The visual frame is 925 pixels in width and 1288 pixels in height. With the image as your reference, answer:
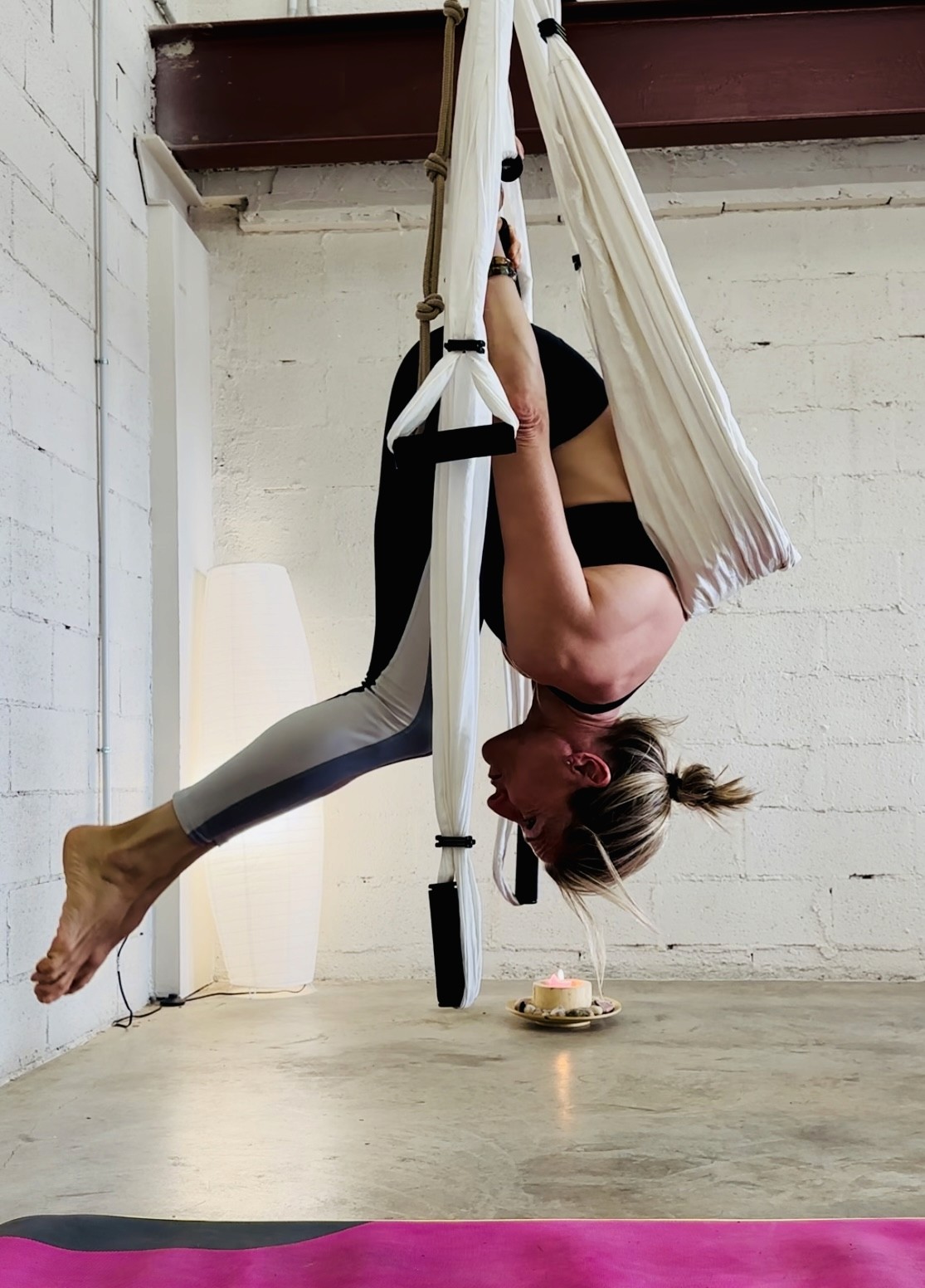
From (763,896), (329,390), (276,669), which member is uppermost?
(329,390)

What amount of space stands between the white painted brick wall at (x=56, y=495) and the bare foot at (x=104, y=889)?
71 centimetres

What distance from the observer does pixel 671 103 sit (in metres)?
3.39

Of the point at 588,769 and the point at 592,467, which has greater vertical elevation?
the point at 592,467

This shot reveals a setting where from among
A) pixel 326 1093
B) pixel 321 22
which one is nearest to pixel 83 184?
pixel 321 22

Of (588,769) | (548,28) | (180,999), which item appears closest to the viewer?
(548,28)

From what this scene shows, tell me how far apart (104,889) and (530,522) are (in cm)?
83

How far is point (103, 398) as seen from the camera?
3.01m

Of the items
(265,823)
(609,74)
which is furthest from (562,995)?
(609,74)

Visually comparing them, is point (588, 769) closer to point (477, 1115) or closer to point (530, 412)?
point (530, 412)

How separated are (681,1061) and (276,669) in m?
1.45

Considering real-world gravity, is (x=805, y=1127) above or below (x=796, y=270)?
below

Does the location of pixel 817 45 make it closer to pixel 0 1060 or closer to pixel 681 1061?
pixel 681 1061

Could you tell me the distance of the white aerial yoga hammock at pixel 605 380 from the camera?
1422mm

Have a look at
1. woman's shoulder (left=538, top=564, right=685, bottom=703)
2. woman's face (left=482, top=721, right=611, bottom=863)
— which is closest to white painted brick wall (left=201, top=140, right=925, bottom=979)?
woman's face (left=482, top=721, right=611, bottom=863)
